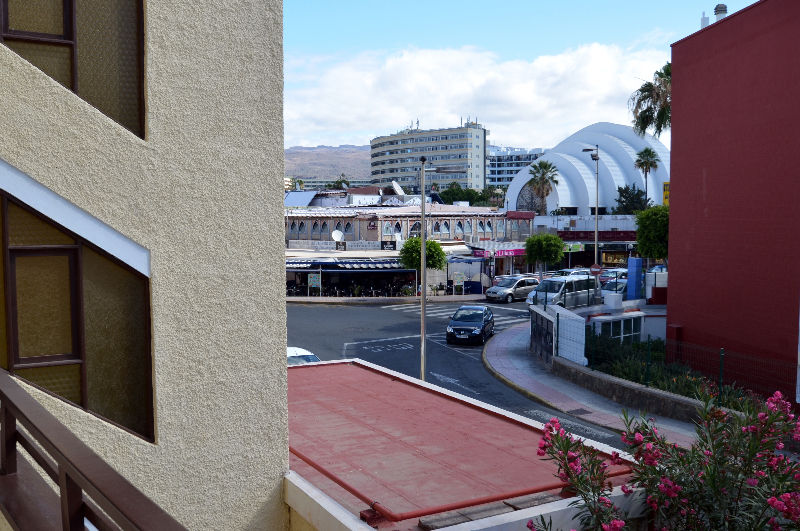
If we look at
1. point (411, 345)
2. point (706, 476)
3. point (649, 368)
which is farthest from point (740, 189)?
point (706, 476)

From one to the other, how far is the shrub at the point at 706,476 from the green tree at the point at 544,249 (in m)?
42.2

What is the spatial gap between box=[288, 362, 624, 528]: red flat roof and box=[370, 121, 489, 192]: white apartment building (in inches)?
6290

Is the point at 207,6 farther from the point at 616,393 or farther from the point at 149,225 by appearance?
the point at 616,393

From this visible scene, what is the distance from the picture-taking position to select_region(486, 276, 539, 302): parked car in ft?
144

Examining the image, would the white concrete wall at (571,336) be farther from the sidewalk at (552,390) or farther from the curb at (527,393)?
the curb at (527,393)

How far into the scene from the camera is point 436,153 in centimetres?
18188

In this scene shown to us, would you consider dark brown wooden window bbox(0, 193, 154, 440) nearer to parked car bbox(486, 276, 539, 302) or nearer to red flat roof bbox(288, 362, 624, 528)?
red flat roof bbox(288, 362, 624, 528)

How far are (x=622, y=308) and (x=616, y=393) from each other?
1111cm

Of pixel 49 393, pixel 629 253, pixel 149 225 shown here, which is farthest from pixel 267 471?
pixel 629 253

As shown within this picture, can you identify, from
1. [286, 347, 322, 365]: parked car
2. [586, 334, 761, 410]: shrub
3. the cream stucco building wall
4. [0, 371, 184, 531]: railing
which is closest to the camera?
[0, 371, 184, 531]: railing

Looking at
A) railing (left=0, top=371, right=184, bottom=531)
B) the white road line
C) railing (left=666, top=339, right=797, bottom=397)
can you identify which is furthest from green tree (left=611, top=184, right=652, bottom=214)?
railing (left=0, top=371, right=184, bottom=531)

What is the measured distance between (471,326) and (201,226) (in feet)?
82.8

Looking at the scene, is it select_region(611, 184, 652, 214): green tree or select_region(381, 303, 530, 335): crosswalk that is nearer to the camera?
select_region(381, 303, 530, 335): crosswalk

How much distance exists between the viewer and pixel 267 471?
6.17 meters
